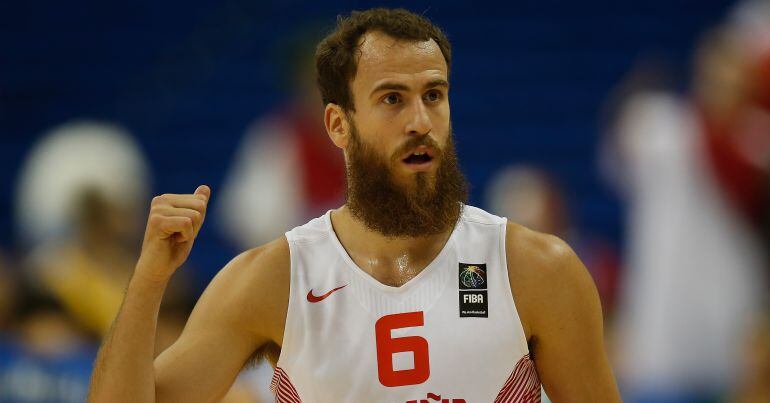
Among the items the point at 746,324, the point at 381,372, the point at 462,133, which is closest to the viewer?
the point at 381,372

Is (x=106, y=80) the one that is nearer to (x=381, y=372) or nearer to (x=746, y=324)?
(x=746, y=324)

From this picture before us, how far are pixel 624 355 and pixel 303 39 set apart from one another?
2774 mm

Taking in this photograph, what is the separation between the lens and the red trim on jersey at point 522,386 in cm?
423

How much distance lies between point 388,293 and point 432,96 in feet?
2.18

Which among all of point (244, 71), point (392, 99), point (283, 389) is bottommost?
point (283, 389)

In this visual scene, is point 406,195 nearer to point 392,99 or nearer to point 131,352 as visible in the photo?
point 392,99

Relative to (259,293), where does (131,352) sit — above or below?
below

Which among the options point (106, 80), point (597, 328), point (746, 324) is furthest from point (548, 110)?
point (597, 328)

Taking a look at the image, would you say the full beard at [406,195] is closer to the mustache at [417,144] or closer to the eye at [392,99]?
the mustache at [417,144]

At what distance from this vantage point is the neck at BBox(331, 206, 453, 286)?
4.37 m

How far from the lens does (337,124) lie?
450 centimetres

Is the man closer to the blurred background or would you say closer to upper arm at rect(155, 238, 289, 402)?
upper arm at rect(155, 238, 289, 402)

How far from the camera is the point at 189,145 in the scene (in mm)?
12531

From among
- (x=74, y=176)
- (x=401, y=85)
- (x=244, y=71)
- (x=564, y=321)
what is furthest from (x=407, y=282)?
(x=244, y=71)
